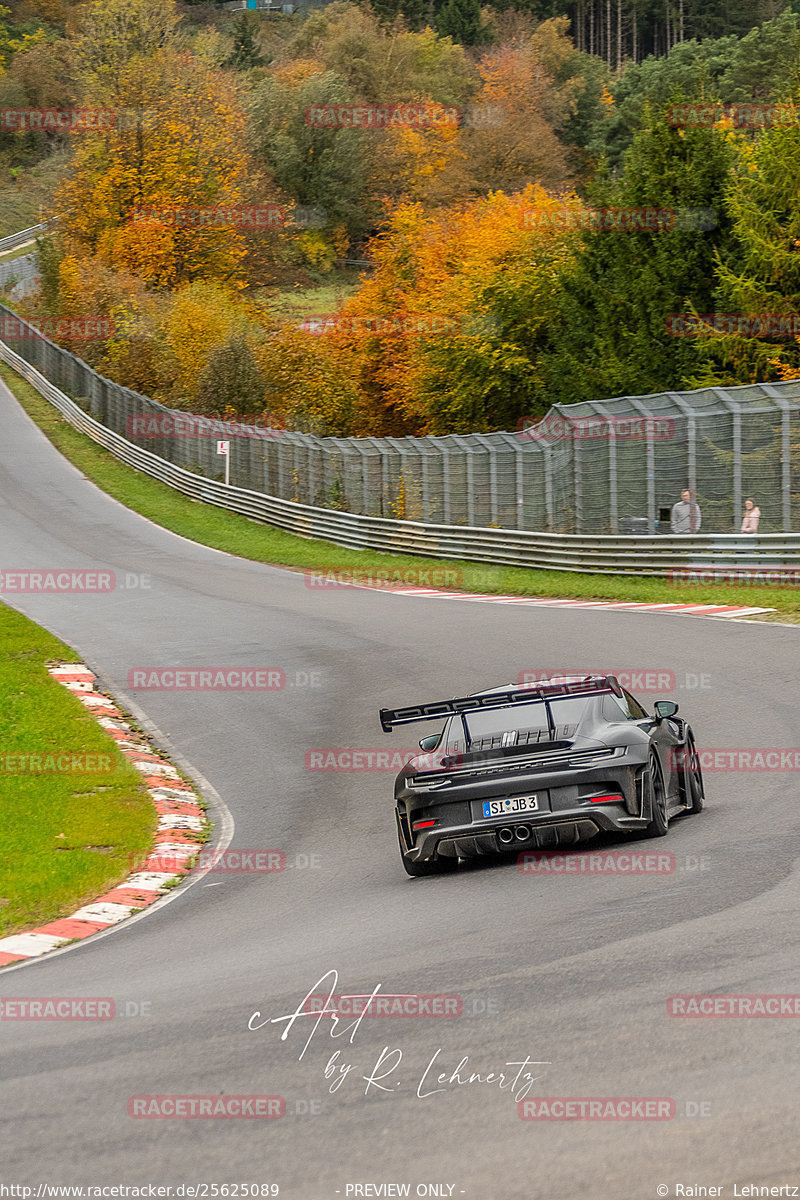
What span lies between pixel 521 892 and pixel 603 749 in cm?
123

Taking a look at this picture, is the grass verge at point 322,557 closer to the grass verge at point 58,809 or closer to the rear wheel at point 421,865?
the grass verge at point 58,809

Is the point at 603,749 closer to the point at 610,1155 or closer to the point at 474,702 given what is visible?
the point at 474,702

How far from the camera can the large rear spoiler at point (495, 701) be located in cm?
946

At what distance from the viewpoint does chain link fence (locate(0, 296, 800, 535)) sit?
73.7 ft

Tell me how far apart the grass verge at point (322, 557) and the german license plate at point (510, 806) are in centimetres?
1105

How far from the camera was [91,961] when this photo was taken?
7.90 meters

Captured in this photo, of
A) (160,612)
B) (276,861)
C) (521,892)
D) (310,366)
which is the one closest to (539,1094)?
(521,892)

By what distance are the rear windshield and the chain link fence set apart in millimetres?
13541

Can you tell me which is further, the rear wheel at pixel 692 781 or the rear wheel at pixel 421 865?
the rear wheel at pixel 692 781

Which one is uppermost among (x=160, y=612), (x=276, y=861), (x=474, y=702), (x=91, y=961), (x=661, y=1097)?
(x=661, y=1097)
